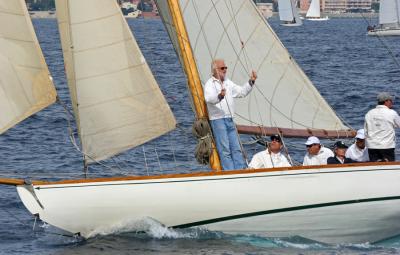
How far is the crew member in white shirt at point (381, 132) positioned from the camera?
53.6 feet

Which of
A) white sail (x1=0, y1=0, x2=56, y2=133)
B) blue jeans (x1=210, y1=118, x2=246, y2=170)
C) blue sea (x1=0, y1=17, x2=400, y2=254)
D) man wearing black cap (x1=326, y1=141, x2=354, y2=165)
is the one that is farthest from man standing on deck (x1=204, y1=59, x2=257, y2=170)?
white sail (x1=0, y1=0, x2=56, y2=133)

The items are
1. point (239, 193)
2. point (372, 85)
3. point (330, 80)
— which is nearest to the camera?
point (239, 193)

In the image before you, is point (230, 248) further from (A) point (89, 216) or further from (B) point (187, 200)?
(A) point (89, 216)

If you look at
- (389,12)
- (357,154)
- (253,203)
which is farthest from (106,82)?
(389,12)

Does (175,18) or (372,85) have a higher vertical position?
(175,18)

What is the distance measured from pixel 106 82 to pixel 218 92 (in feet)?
4.84

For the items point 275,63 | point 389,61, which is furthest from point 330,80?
point 275,63

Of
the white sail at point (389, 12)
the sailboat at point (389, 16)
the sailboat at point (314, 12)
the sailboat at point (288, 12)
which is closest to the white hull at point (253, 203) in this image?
the sailboat at point (389, 16)

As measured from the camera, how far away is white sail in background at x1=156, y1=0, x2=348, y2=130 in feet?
59.5

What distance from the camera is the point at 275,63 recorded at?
720 inches

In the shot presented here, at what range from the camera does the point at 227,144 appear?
16.7 meters

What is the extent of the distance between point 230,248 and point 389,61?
43999 millimetres

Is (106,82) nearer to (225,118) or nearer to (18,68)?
(18,68)

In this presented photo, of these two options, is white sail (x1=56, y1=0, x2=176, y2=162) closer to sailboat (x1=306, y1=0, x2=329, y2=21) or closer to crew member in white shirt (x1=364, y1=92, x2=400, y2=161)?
crew member in white shirt (x1=364, y1=92, x2=400, y2=161)
